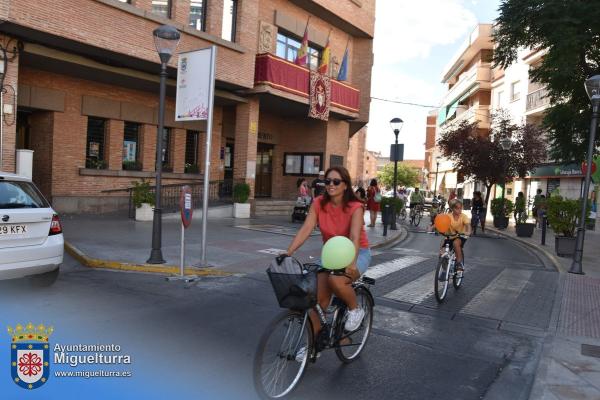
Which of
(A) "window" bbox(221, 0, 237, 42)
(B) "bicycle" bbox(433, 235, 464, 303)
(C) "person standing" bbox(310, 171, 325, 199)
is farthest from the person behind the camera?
(A) "window" bbox(221, 0, 237, 42)

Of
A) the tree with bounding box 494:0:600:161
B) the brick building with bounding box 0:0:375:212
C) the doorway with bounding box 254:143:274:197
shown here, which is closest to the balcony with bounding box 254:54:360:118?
the brick building with bounding box 0:0:375:212

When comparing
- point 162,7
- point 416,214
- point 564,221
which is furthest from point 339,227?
point 416,214

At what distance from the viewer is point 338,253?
3.75 metres

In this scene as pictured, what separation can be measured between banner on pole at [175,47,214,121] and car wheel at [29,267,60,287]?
142 inches

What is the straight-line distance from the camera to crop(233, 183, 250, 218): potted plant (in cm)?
1793

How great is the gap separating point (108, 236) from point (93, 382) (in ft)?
25.9

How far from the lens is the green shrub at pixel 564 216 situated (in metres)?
13.1

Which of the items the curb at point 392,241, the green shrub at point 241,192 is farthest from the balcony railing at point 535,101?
the green shrub at point 241,192

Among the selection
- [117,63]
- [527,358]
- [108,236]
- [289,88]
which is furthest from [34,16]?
[527,358]

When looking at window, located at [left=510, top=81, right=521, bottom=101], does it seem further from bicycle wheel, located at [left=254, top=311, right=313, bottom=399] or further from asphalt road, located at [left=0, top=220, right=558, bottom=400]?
bicycle wheel, located at [left=254, top=311, right=313, bottom=399]

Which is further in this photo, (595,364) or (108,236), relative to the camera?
(108,236)

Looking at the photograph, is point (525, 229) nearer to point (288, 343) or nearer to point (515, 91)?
point (288, 343)

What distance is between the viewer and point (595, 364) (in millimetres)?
4871

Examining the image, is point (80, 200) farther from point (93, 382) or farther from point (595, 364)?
point (595, 364)
